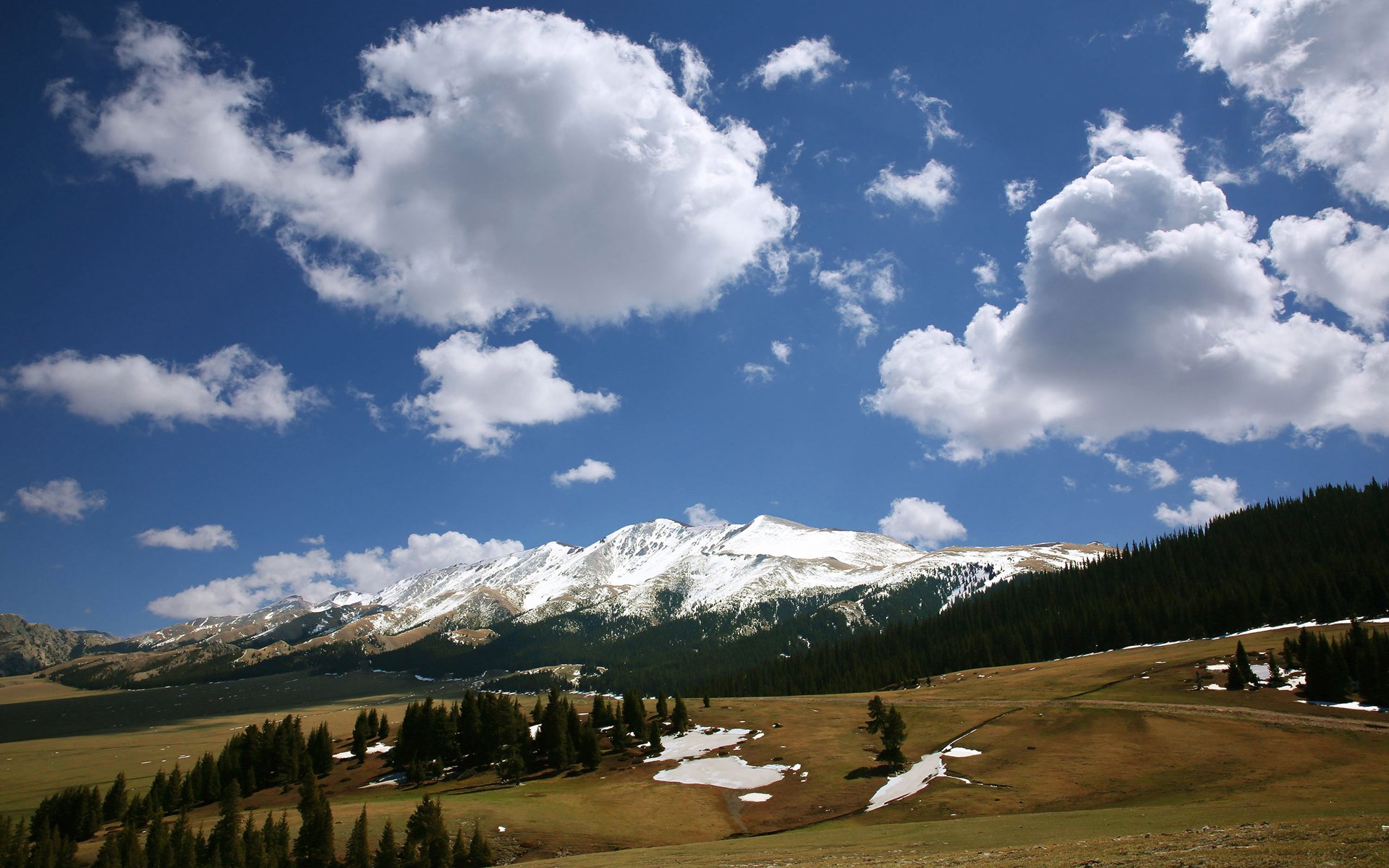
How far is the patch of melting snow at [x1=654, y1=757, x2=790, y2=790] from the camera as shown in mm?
76938

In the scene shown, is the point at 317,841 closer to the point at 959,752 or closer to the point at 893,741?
the point at 893,741

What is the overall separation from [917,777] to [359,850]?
178ft

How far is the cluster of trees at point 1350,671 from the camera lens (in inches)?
2869

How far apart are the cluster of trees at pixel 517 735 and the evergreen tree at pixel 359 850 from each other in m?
36.5

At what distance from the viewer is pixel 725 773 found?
8206 cm

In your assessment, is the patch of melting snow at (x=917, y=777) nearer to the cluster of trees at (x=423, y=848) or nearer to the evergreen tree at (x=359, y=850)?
the cluster of trees at (x=423, y=848)

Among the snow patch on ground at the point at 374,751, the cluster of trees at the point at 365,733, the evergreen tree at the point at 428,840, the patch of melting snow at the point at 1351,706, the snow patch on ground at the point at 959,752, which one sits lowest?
the snow patch on ground at the point at 374,751

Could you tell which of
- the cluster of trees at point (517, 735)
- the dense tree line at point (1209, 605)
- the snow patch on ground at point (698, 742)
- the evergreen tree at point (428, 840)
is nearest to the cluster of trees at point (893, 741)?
the snow patch on ground at point (698, 742)

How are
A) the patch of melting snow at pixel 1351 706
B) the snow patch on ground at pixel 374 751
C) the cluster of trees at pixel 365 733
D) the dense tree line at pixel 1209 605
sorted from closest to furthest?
the patch of melting snow at pixel 1351 706 < the cluster of trees at pixel 365 733 < the snow patch on ground at pixel 374 751 < the dense tree line at pixel 1209 605

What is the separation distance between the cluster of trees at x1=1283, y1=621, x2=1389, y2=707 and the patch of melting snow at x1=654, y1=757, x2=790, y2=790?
63478mm

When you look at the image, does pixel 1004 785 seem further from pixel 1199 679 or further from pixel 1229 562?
pixel 1229 562

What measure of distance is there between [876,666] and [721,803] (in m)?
124

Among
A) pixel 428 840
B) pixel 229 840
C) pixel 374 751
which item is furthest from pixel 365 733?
pixel 428 840

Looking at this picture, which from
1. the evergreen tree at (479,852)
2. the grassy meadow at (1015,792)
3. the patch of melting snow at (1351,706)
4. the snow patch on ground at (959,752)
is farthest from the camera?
the snow patch on ground at (959,752)
